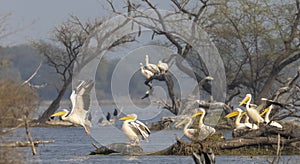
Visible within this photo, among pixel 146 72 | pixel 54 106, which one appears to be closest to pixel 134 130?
pixel 146 72

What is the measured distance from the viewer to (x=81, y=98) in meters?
22.0

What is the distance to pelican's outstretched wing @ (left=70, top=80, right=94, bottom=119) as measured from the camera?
2184 cm

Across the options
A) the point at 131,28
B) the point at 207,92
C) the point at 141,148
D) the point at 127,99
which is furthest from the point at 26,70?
the point at 141,148

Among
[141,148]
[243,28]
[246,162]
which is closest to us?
[246,162]

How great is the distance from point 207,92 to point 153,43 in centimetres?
367

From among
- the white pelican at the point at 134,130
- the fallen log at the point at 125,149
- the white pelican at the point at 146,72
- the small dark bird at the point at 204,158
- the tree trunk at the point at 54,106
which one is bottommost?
the tree trunk at the point at 54,106

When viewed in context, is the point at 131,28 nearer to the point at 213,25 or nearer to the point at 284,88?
the point at 213,25

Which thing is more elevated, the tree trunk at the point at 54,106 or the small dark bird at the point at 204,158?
the small dark bird at the point at 204,158

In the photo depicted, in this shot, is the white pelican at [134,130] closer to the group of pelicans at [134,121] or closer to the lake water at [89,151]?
the group of pelicans at [134,121]

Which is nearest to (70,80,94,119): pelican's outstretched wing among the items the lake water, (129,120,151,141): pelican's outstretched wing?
the lake water

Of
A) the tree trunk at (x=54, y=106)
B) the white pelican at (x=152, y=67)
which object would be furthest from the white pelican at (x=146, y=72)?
the tree trunk at (x=54, y=106)

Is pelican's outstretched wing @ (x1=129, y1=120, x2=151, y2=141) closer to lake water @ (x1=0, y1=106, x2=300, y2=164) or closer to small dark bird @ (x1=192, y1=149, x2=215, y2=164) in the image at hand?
lake water @ (x1=0, y1=106, x2=300, y2=164)

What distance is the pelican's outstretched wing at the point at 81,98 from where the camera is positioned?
21844 mm

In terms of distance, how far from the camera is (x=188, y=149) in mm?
20359
